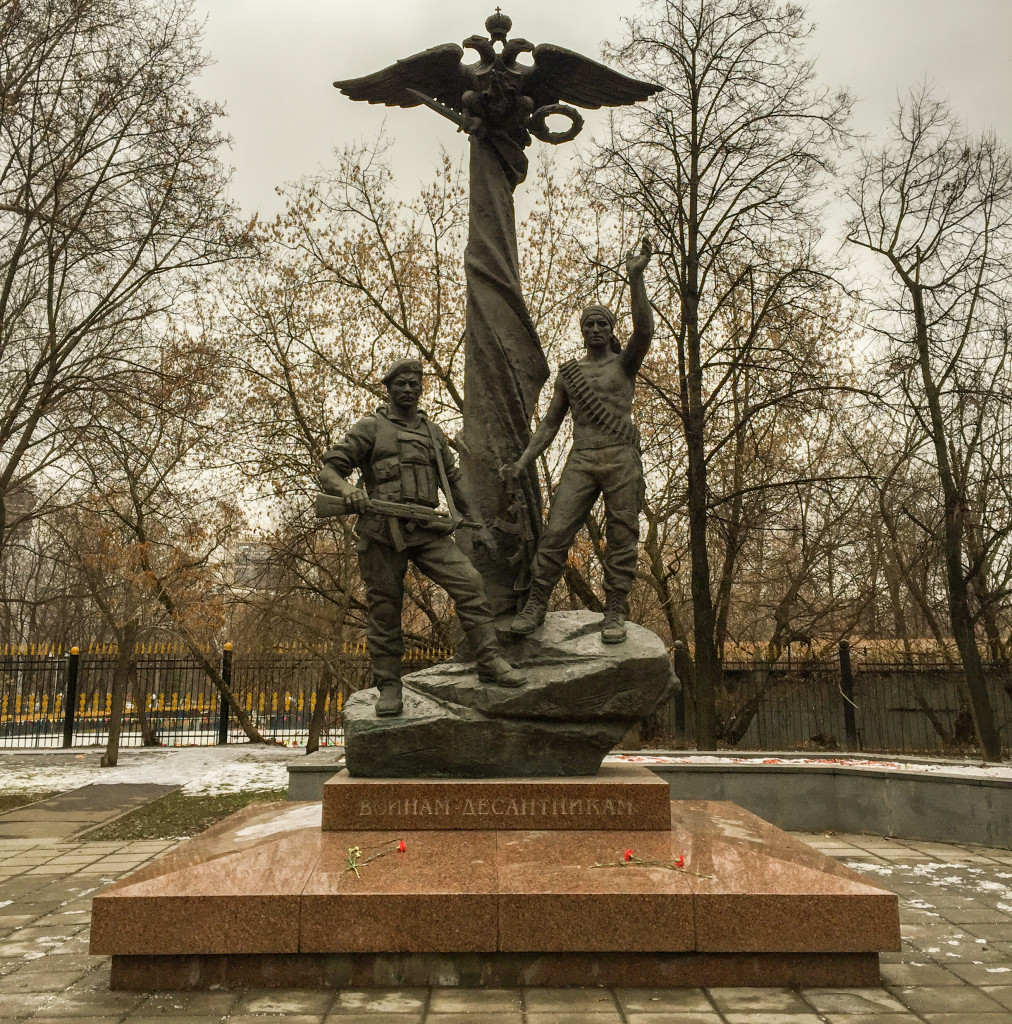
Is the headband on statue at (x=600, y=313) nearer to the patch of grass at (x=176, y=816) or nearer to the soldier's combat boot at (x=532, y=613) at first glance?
the soldier's combat boot at (x=532, y=613)

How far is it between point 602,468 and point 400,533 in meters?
1.51

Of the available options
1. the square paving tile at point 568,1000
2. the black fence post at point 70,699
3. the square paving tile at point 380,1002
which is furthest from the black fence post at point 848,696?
the black fence post at point 70,699

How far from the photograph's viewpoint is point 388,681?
557cm

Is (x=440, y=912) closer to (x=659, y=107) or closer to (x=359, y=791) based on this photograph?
(x=359, y=791)

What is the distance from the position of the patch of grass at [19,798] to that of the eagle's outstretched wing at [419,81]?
8.22 m

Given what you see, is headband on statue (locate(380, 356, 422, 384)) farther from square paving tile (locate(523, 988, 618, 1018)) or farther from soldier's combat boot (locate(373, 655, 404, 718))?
square paving tile (locate(523, 988, 618, 1018))

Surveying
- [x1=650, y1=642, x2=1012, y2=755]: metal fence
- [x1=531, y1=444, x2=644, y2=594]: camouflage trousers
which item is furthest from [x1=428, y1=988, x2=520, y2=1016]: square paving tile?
[x1=650, y1=642, x2=1012, y2=755]: metal fence

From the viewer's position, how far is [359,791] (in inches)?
201

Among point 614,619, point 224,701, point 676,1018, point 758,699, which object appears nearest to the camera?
point 676,1018

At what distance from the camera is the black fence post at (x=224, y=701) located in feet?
53.7

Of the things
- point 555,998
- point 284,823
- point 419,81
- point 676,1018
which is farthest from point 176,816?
point 419,81

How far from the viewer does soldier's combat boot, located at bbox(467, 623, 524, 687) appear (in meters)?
5.48

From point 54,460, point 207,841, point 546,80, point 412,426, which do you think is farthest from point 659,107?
point 207,841

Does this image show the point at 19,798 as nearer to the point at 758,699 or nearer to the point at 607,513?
the point at 607,513
